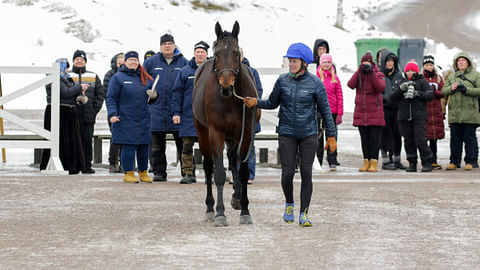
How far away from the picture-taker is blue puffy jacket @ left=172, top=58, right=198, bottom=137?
13.3m

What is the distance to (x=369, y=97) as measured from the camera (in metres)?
16.0

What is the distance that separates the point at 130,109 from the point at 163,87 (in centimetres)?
60

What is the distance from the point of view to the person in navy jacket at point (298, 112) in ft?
30.6

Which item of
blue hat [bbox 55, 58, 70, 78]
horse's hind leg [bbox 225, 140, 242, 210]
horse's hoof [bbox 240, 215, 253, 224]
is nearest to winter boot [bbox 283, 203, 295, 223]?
horse's hoof [bbox 240, 215, 253, 224]

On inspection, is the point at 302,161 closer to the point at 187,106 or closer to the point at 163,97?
the point at 187,106

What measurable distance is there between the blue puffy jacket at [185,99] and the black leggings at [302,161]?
406cm

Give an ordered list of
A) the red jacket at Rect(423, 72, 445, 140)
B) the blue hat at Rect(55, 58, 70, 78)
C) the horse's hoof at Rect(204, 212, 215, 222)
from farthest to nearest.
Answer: the red jacket at Rect(423, 72, 445, 140) < the blue hat at Rect(55, 58, 70, 78) < the horse's hoof at Rect(204, 212, 215, 222)

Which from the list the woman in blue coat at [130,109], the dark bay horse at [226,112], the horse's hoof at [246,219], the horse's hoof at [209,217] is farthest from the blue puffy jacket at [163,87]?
the horse's hoof at [246,219]

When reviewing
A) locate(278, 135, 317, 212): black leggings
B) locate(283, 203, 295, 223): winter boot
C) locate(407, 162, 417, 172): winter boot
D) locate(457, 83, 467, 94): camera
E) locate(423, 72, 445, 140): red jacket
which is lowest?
locate(283, 203, 295, 223): winter boot

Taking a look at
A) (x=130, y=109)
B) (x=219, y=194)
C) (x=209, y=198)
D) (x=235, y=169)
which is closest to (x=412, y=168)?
(x=130, y=109)

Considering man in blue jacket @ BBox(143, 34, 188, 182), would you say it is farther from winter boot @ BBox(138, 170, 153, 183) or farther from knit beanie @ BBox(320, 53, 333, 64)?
knit beanie @ BBox(320, 53, 333, 64)

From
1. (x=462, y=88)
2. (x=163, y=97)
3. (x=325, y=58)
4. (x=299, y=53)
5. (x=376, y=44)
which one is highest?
(x=376, y=44)

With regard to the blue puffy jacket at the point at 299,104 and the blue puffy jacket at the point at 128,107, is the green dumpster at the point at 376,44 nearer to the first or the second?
the blue puffy jacket at the point at 128,107

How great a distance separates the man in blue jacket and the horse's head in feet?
15.4
